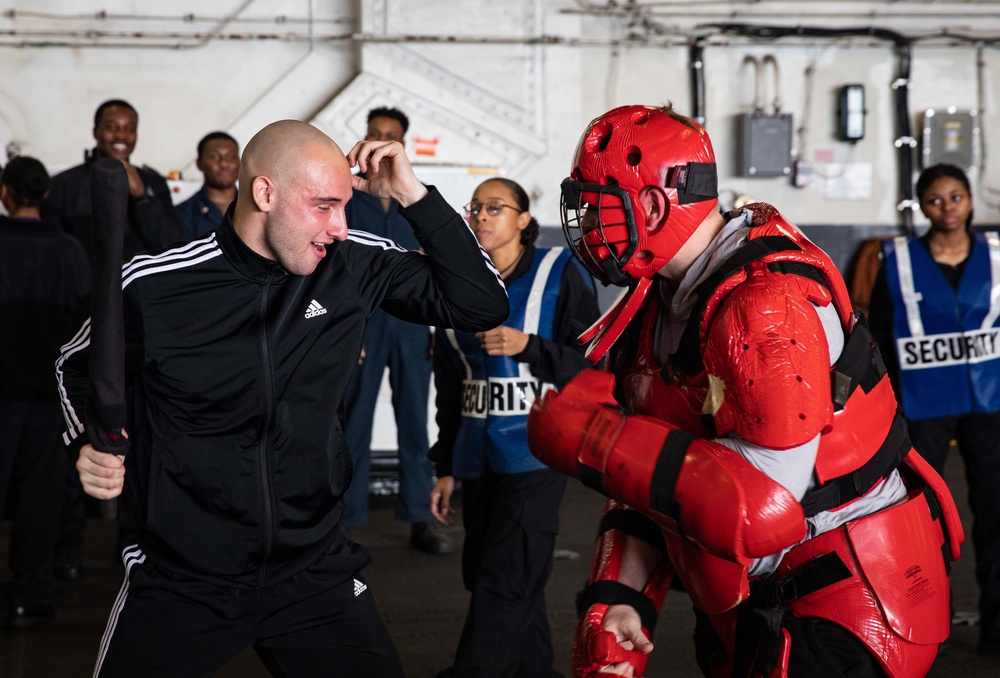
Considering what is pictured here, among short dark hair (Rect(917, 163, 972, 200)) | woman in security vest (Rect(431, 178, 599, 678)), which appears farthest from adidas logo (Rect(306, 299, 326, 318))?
short dark hair (Rect(917, 163, 972, 200))

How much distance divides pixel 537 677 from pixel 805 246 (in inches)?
97.0

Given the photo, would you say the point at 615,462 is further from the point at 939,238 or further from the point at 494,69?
the point at 494,69

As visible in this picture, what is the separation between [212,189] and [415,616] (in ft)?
9.50

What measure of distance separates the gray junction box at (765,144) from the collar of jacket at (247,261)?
23.0 ft

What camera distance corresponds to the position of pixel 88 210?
6.15m

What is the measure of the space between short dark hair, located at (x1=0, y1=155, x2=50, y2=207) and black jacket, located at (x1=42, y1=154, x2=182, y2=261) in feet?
2.23

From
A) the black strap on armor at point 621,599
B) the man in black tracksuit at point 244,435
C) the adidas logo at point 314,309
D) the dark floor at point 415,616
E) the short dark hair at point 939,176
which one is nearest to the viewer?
the black strap on armor at point 621,599

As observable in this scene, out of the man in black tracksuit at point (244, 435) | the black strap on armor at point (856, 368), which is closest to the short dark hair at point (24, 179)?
the man in black tracksuit at point (244, 435)

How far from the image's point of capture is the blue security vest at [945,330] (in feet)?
15.9

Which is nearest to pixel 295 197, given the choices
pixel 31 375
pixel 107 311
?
pixel 107 311

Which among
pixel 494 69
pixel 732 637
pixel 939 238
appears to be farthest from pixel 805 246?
pixel 494 69

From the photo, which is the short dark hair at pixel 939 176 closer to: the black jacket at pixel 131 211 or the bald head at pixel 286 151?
the bald head at pixel 286 151

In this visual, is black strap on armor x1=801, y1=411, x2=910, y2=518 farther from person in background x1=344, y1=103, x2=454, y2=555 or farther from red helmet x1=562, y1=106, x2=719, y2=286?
person in background x1=344, y1=103, x2=454, y2=555

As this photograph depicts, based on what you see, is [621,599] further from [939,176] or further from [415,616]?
[939,176]
